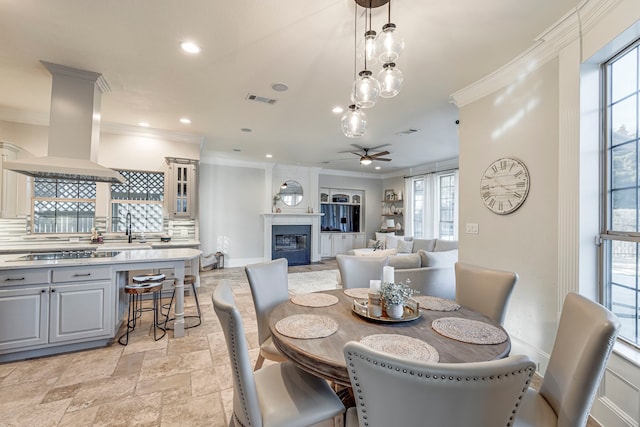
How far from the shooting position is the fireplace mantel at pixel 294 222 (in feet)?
24.8

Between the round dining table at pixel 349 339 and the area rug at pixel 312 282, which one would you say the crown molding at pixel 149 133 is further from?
the round dining table at pixel 349 339

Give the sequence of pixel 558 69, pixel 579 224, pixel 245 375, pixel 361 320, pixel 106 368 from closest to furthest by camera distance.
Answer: pixel 245 375
pixel 361 320
pixel 579 224
pixel 558 69
pixel 106 368

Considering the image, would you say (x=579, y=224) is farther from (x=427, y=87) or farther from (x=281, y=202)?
(x=281, y=202)

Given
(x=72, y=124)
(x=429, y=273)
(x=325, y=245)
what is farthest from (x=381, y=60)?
(x=325, y=245)

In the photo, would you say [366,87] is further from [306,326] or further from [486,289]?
[486,289]

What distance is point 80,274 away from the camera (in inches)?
106

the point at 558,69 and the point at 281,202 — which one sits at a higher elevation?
the point at 558,69

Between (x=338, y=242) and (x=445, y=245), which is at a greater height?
(x=445, y=245)

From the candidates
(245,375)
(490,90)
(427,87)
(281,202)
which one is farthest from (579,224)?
(281,202)

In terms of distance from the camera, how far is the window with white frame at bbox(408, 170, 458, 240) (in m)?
6.79

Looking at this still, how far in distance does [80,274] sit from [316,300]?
241 cm

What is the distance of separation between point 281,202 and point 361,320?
21.6ft

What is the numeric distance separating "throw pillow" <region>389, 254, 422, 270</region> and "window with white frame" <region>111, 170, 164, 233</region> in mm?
4234

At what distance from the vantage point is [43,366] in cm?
247
